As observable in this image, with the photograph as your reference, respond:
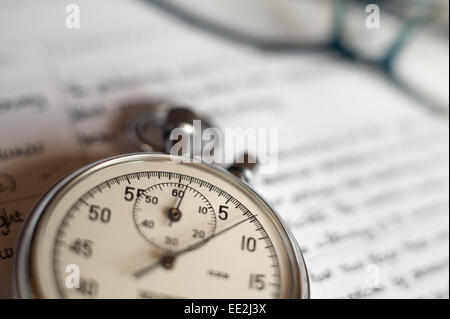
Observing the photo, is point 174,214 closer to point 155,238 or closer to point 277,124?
point 155,238

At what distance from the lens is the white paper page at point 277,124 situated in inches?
33.9

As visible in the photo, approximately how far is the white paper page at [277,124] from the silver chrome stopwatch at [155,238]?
0.52 ft

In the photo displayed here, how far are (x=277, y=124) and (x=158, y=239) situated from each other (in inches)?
17.5

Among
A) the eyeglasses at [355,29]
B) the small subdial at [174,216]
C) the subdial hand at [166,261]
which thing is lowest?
the subdial hand at [166,261]

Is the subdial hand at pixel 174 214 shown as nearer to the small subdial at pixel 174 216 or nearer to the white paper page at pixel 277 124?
the small subdial at pixel 174 216

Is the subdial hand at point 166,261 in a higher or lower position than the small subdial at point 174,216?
lower

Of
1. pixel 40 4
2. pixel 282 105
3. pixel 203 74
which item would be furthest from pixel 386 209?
pixel 40 4

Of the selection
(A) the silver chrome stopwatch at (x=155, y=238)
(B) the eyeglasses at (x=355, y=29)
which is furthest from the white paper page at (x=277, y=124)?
(A) the silver chrome stopwatch at (x=155, y=238)

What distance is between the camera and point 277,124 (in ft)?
3.33

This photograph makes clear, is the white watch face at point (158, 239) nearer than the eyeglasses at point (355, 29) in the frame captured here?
Yes

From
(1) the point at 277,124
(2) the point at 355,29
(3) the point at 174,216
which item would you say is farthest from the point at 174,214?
(2) the point at 355,29

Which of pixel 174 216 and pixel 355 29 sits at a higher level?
pixel 355 29

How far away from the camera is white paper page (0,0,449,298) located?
861mm

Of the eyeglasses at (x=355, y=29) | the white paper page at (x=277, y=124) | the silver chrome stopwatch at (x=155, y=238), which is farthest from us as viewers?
the eyeglasses at (x=355, y=29)
